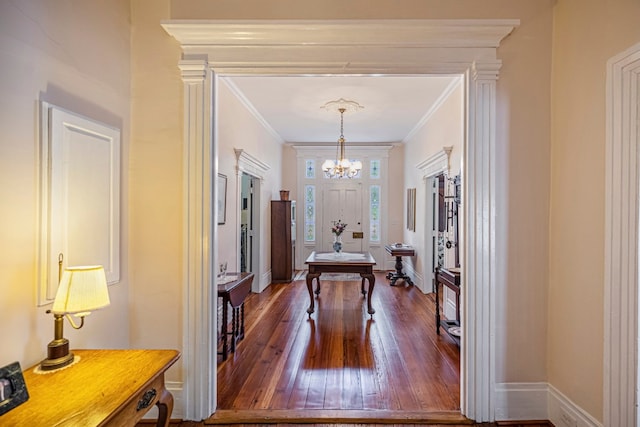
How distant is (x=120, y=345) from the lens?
6.75 ft

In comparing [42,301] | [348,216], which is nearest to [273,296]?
[348,216]

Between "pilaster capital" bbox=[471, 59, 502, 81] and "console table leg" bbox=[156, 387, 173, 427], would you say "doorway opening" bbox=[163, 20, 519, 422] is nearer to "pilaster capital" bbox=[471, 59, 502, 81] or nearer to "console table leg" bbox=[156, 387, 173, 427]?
"pilaster capital" bbox=[471, 59, 502, 81]

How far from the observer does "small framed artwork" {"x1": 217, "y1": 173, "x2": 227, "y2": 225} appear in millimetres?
3677

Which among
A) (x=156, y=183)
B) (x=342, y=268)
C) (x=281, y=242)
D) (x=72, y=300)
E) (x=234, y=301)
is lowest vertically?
(x=234, y=301)

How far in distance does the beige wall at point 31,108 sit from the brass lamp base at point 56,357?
0.36 feet

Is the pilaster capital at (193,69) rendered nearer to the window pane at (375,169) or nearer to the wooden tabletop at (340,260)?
the wooden tabletop at (340,260)

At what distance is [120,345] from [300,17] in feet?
7.70

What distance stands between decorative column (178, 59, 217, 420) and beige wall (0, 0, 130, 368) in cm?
47

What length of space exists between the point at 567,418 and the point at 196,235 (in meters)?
2.50

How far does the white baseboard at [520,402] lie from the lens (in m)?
2.07

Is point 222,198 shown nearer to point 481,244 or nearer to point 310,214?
point 481,244

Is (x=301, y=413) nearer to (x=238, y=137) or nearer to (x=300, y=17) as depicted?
(x=300, y=17)

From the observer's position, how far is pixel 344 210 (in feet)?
24.9

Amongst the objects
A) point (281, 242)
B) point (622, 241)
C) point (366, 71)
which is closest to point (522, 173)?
point (622, 241)
